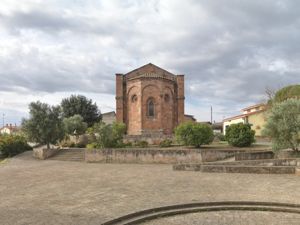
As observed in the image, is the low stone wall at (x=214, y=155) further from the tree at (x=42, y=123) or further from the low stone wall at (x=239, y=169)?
the tree at (x=42, y=123)

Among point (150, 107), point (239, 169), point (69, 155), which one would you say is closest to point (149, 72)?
point (150, 107)

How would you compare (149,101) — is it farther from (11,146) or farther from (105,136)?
(11,146)

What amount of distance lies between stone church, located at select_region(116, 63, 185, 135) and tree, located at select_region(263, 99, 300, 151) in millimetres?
24856

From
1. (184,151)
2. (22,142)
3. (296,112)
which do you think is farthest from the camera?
(22,142)

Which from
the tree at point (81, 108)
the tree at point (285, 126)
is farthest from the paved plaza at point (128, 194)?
the tree at point (81, 108)

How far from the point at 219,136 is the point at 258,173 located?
22.4 metres

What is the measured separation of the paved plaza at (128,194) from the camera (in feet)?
31.3

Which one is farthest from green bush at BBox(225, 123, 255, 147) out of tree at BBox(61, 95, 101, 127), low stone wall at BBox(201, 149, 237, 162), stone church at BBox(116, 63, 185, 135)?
tree at BBox(61, 95, 101, 127)

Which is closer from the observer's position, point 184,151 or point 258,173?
point 258,173

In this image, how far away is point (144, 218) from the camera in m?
9.56

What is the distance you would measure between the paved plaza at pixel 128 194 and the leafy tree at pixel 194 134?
443 inches

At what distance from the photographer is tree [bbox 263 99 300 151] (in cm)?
2003

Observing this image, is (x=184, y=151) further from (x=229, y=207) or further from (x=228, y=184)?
(x=229, y=207)

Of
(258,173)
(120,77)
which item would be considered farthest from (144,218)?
(120,77)
